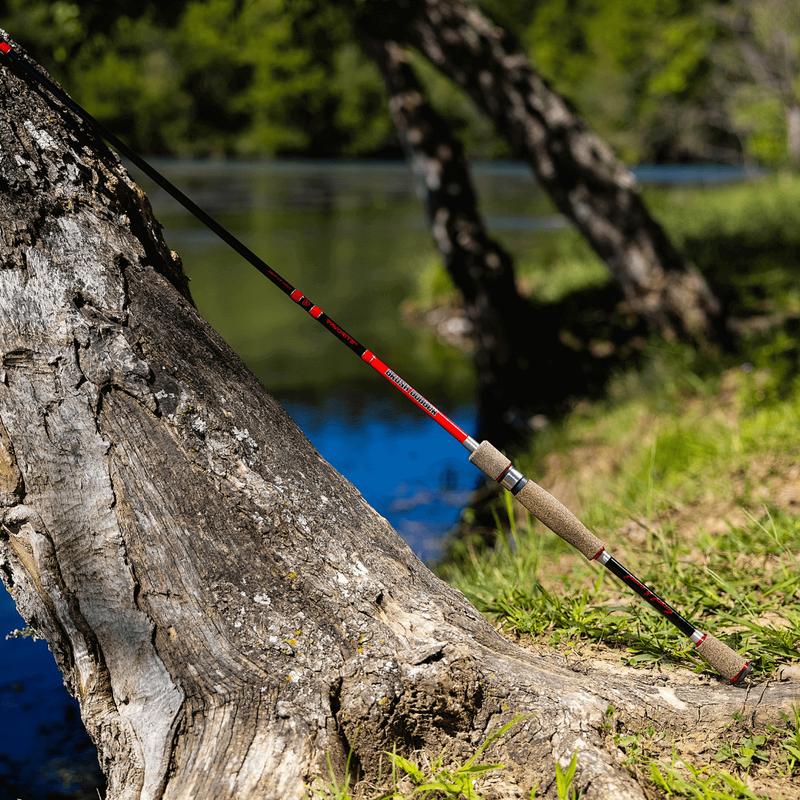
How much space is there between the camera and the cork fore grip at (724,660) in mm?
2441

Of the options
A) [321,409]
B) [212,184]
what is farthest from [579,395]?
[212,184]

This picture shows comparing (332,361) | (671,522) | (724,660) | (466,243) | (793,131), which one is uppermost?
(793,131)

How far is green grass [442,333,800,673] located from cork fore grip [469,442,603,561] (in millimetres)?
349

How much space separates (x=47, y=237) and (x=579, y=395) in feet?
21.8

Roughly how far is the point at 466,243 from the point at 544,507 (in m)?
6.60

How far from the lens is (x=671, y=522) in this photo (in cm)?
403

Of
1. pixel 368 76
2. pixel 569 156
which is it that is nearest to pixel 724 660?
pixel 569 156

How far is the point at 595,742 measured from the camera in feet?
7.25

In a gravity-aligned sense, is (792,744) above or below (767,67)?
below

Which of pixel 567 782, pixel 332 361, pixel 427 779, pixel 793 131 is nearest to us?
pixel 567 782

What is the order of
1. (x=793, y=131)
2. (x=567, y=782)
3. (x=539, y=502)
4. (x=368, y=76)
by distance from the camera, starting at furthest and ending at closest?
(x=368, y=76) → (x=793, y=131) → (x=539, y=502) → (x=567, y=782)

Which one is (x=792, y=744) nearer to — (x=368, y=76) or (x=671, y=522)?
(x=671, y=522)

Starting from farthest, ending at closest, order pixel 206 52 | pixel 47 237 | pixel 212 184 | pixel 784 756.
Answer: pixel 206 52, pixel 212 184, pixel 784 756, pixel 47 237

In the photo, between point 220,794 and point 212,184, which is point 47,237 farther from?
point 212,184
